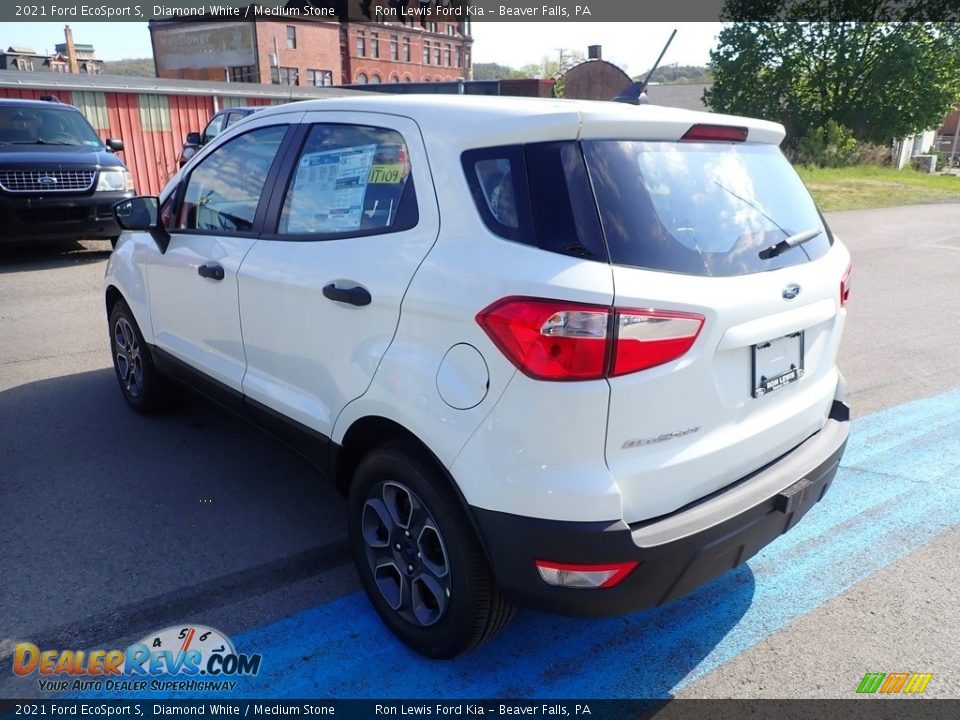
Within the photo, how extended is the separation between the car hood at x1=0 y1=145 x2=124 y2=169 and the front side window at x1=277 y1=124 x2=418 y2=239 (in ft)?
26.3

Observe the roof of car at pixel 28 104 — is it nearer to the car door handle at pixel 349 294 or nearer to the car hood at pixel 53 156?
the car hood at pixel 53 156

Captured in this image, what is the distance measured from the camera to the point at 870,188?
22562mm

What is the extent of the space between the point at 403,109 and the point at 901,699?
2.64m

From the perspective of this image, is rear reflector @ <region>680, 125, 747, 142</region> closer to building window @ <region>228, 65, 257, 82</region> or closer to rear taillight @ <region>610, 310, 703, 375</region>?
rear taillight @ <region>610, 310, 703, 375</region>

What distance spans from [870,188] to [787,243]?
2314cm

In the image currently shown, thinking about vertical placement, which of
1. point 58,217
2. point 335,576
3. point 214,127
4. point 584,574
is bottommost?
point 335,576

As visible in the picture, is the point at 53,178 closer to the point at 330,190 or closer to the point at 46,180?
the point at 46,180

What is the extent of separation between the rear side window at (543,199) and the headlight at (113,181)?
9.29 m

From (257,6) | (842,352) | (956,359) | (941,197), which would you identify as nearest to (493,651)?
(842,352)

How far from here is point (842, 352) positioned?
6289 millimetres

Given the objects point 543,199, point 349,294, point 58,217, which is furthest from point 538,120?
point 58,217

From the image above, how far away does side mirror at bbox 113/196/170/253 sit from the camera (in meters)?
4.00

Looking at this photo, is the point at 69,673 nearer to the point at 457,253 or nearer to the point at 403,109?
the point at 457,253

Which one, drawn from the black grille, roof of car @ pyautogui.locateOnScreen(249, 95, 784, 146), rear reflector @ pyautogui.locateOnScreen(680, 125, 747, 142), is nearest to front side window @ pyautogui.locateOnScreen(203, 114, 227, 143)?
the black grille
